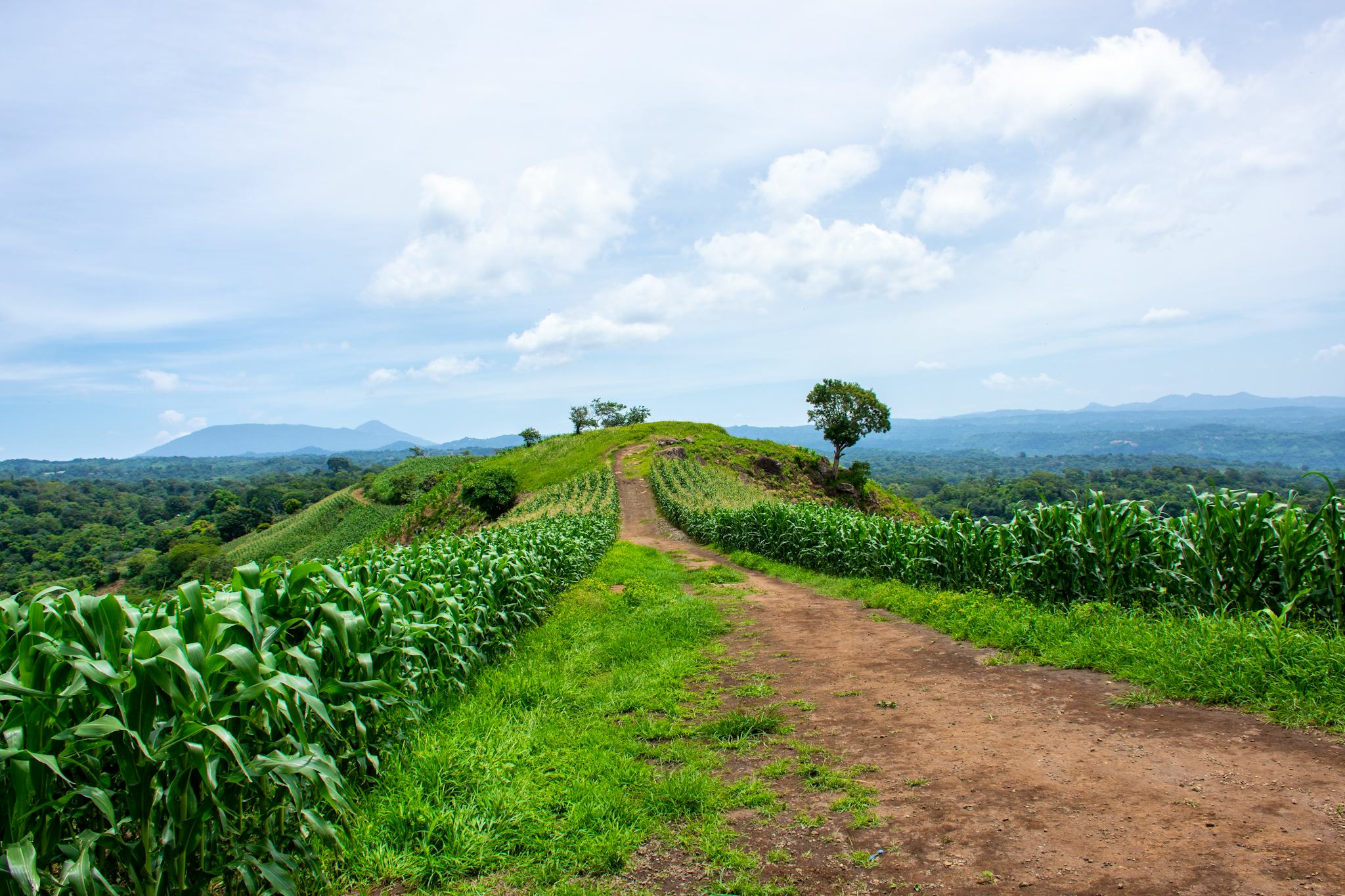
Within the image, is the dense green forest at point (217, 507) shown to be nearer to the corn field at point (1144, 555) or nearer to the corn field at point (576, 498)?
the corn field at point (1144, 555)

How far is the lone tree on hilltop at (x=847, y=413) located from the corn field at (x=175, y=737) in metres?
53.2

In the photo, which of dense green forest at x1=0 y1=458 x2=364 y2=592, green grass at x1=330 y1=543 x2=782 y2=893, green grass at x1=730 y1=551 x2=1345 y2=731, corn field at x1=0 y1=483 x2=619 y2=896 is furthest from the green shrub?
corn field at x1=0 y1=483 x2=619 y2=896

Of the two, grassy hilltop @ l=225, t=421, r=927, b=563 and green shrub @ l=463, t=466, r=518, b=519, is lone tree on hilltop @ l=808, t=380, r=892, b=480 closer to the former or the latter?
grassy hilltop @ l=225, t=421, r=927, b=563

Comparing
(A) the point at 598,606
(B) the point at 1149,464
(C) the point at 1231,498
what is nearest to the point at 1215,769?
(C) the point at 1231,498

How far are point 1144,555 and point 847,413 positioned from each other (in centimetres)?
4862

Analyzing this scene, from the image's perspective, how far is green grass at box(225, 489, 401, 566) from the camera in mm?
59594

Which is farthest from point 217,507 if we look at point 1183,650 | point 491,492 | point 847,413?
point 1183,650

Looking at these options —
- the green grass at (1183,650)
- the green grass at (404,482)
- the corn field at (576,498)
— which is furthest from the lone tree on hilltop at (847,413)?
the green grass at (1183,650)

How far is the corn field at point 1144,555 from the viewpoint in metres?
6.18

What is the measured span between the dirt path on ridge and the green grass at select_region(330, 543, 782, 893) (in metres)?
0.37

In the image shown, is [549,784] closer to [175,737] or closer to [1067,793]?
[175,737]

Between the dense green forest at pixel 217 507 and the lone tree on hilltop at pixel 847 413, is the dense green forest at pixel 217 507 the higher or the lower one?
the lower one

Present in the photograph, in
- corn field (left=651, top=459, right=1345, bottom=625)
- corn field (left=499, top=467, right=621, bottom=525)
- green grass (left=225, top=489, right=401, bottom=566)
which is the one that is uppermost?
corn field (left=651, top=459, right=1345, bottom=625)

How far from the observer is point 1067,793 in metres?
3.75
